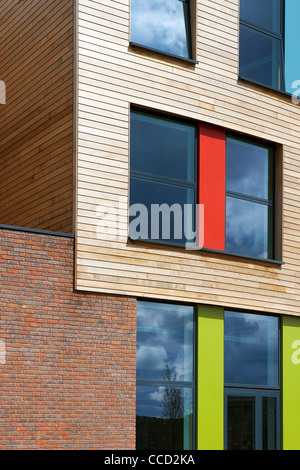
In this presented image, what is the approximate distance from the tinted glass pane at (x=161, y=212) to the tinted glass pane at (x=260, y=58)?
3234 mm

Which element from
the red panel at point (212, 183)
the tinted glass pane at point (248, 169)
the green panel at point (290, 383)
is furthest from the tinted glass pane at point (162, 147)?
the green panel at point (290, 383)

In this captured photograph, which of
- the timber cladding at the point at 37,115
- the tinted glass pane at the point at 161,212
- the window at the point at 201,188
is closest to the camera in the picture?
the timber cladding at the point at 37,115

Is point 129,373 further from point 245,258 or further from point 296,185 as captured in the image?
point 296,185

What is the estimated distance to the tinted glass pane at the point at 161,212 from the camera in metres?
13.7

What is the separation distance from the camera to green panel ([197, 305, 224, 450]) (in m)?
13.9

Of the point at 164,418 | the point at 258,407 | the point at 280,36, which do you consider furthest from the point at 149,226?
the point at 280,36

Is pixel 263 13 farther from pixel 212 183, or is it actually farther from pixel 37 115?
pixel 37 115

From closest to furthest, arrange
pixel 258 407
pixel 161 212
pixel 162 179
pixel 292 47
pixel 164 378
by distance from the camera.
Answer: pixel 164 378
pixel 161 212
pixel 162 179
pixel 258 407
pixel 292 47

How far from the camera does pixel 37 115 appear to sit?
1458cm

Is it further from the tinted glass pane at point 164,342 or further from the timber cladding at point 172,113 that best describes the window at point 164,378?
the timber cladding at point 172,113

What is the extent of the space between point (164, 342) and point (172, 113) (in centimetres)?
422
